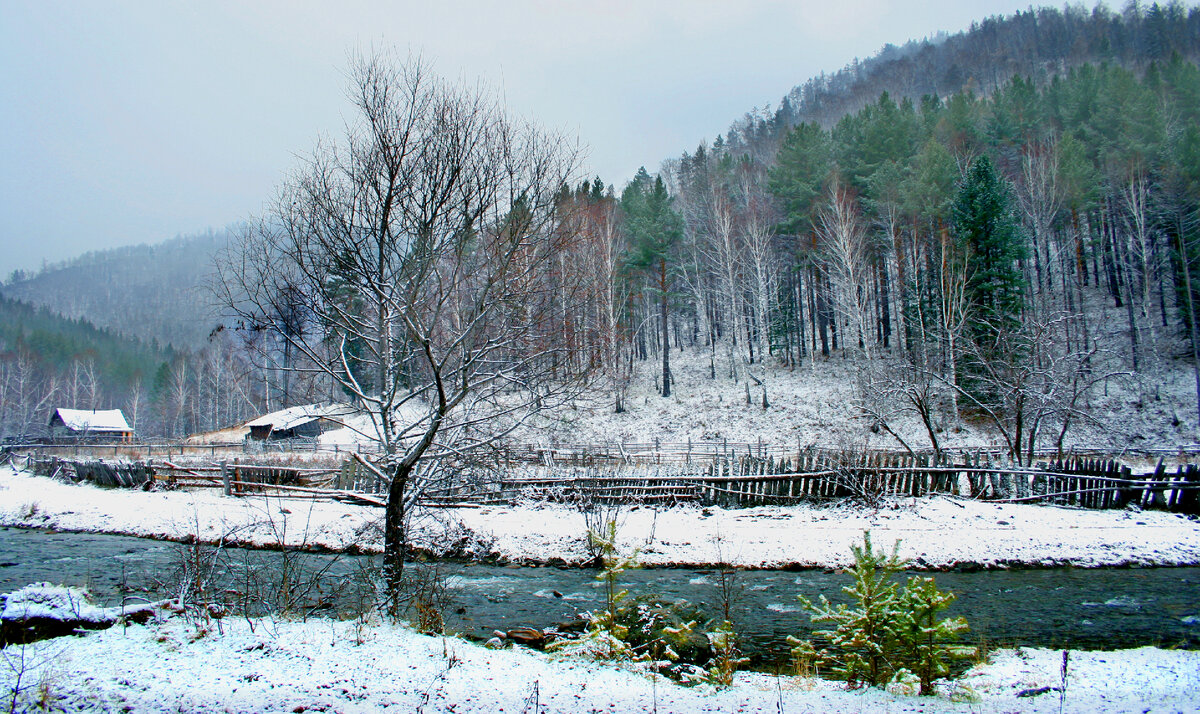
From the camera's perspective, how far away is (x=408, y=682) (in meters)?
4.32

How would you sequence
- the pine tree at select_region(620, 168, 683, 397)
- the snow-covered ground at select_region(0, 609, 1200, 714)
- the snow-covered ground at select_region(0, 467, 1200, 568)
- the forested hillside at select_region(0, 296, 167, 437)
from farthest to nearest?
the forested hillside at select_region(0, 296, 167, 437) < the pine tree at select_region(620, 168, 683, 397) < the snow-covered ground at select_region(0, 467, 1200, 568) < the snow-covered ground at select_region(0, 609, 1200, 714)

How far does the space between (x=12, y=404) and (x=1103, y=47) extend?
409 ft

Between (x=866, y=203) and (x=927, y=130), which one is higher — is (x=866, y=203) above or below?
below

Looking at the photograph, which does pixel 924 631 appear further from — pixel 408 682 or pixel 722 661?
pixel 408 682

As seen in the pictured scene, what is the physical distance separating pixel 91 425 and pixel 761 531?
61.2 metres

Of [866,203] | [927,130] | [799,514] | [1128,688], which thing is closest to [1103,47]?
[927,130]

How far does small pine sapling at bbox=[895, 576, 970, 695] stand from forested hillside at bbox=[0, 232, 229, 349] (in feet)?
461

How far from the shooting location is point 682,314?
48844mm

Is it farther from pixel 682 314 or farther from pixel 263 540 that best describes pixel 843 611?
pixel 682 314

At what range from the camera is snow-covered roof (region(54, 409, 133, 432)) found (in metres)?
49.4

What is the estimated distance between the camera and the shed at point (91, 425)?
48688 millimetres

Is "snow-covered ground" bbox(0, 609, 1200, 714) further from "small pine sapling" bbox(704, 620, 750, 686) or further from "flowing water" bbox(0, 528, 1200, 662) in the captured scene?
"flowing water" bbox(0, 528, 1200, 662)

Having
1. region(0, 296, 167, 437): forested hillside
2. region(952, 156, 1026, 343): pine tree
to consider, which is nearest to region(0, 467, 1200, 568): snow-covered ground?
region(952, 156, 1026, 343): pine tree

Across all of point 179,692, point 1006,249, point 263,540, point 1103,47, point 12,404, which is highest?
point 1103,47
